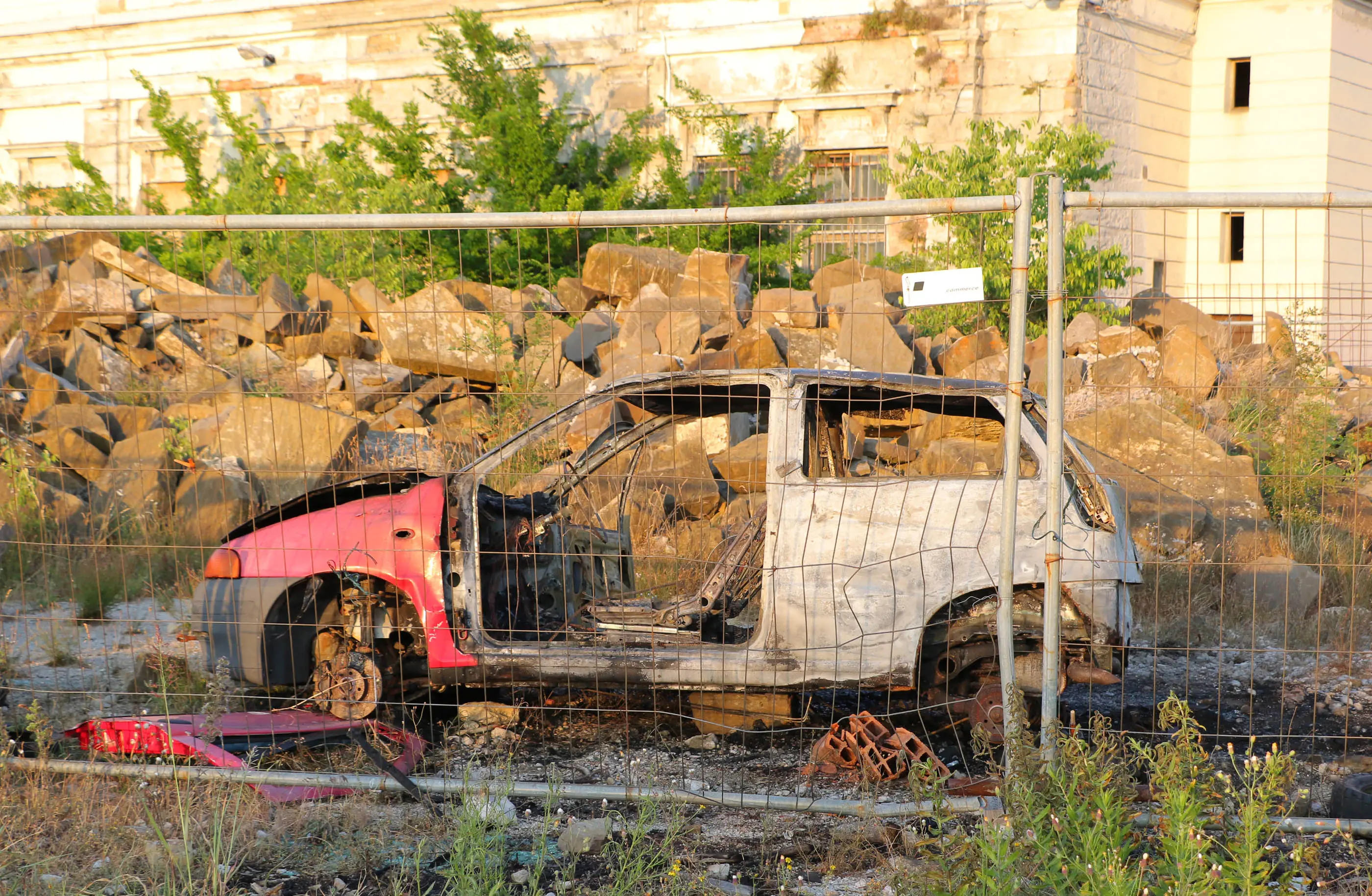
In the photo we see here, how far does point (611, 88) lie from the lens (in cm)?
1902

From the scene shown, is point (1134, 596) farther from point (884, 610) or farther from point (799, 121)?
point (799, 121)

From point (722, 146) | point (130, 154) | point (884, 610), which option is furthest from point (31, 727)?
point (130, 154)

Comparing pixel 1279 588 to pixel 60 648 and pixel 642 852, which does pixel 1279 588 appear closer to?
pixel 642 852

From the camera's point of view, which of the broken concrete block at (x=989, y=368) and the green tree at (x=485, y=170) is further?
the green tree at (x=485, y=170)

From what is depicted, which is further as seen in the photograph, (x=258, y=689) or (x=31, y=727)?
(x=258, y=689)

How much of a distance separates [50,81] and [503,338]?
1705 cm

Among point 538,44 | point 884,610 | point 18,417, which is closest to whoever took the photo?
point 884,610

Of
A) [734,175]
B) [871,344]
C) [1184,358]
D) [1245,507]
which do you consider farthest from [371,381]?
[734,175]

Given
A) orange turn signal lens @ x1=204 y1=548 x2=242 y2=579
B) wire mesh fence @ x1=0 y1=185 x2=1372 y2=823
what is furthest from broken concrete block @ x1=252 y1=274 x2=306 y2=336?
orange turn signal lens @ x1=204 y1=548 x2=242 y2=579

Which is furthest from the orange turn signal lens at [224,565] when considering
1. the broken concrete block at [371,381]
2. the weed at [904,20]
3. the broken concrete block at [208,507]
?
the weed at [904,20]

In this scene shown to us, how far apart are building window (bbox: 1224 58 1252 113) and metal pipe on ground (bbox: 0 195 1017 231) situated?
17.4m

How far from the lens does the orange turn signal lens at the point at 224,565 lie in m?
5.01

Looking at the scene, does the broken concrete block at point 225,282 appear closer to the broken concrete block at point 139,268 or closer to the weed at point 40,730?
the broken concrete block at point 139,268

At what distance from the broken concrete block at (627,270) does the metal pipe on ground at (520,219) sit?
26.1 ft
